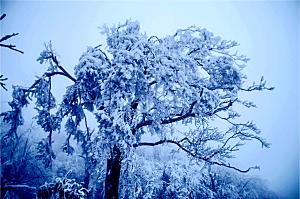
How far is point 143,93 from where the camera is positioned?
8.66 meters

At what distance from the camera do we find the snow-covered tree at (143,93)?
25.4 feet

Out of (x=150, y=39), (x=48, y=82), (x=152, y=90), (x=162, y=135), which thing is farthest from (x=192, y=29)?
(x=48, y=82)

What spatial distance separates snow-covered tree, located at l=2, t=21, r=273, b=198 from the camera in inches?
305

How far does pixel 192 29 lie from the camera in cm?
1045

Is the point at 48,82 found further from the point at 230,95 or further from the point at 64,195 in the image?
the point at 230,95

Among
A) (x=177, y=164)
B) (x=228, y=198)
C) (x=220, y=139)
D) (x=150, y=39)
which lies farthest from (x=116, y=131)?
(x=228, y=198)

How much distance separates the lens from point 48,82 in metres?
9.91

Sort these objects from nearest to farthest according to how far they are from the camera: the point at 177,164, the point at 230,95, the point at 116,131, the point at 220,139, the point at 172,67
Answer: the point at 116,131
the point at 172,67
the point at 230,95
the point at 220,139
the point at 177,164

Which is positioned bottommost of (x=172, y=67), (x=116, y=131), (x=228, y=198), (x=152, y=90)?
(x=228, y=198)

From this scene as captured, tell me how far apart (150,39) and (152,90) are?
2.31 m

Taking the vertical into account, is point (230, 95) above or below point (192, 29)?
below

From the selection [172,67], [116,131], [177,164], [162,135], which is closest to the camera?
[116,131]

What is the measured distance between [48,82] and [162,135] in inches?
207

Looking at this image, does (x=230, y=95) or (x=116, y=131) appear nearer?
(x=116, y=131)
